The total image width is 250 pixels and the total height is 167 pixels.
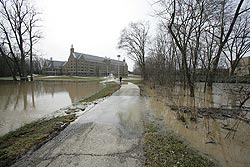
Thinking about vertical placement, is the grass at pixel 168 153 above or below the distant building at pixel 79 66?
below

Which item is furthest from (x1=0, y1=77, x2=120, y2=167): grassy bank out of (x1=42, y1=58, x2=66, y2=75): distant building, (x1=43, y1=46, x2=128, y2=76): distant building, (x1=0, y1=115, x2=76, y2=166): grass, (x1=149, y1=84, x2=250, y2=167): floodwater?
(x1=42, y1=58, x2=66, y2=75): distant building

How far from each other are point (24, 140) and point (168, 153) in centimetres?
415

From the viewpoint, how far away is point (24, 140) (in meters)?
5.46

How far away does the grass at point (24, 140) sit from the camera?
4492 mm

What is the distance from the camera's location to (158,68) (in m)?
21.0

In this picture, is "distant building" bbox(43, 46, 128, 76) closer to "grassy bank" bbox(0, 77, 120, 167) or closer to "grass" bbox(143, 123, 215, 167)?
"grassy bank" bbox(0, 77, 120, 167)

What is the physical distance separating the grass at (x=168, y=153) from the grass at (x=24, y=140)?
120 inches

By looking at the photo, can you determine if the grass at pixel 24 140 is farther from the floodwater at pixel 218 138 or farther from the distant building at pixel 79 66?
the distant building at pixel 79 66

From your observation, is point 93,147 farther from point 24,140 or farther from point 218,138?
point 218,138

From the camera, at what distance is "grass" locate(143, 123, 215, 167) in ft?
13.3

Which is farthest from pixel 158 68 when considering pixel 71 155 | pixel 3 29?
pixel 3 29

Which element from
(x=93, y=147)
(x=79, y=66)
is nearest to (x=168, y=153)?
(x=93, y=147)

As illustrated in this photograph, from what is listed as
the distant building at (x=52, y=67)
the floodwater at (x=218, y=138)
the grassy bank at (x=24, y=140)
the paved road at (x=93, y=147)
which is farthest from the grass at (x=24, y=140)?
the distant building at (x=52, y=67)

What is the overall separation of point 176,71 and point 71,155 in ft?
55.1
